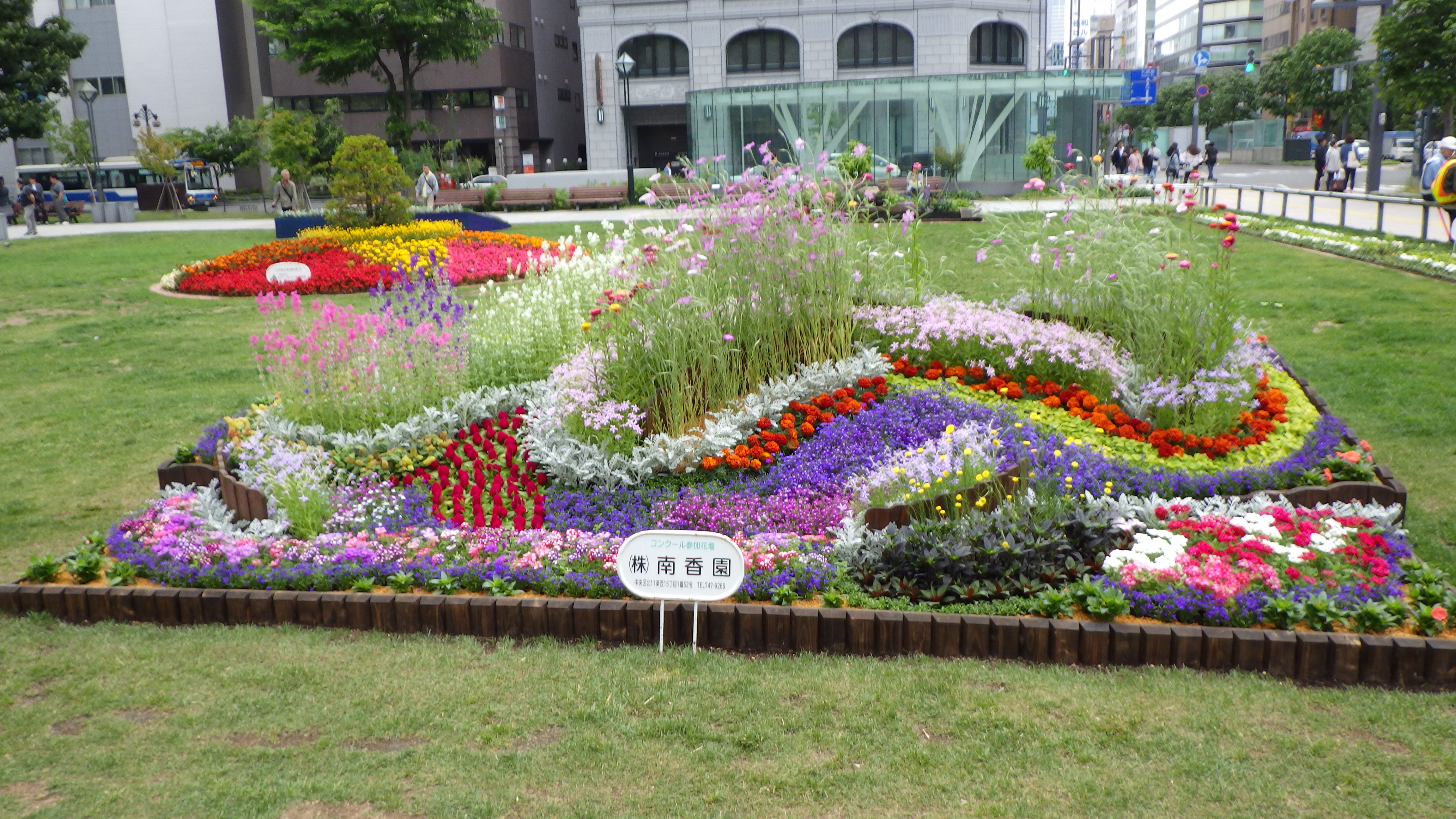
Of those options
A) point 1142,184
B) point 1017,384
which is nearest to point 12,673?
point 1017,384

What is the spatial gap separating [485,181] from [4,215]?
49.6 ft

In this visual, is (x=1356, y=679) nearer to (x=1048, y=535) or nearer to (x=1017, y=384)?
(x=1048, y=535)

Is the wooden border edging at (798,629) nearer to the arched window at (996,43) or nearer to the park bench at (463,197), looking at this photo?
the park bench at (463,197)

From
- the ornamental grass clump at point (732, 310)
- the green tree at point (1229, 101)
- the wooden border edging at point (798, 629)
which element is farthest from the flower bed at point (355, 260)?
the green tree at point (1229, 101)

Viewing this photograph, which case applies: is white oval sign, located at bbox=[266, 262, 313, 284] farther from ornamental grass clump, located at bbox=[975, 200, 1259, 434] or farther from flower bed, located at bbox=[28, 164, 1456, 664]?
ornamental grass clump, located at bbox=[975, 200, 1259, 434]

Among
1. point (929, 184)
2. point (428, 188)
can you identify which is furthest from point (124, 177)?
point (929, 184)

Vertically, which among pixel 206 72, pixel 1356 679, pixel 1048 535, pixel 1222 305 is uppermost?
pixel 206 72

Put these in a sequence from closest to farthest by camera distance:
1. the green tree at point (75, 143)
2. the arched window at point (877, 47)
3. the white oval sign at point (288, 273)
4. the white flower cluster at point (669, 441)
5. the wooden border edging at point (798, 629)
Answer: the wooden border edging at point (798, 629) < the white flower cluster at point (669, 441) < the white oval sign at point (288, 273) < the green tree at point (75, 143) < the arched window at point (877, 47)

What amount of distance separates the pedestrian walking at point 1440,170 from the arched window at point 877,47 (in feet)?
97.1

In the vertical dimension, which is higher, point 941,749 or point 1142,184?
point 1142,184

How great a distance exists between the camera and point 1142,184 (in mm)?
11242

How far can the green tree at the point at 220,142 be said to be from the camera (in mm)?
42875

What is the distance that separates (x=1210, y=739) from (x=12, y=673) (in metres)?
4.22

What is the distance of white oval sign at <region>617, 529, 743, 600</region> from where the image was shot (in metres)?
3.84
